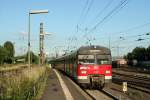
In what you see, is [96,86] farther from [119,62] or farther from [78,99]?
[119,62]

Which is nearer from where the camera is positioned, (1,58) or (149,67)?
(149,67)

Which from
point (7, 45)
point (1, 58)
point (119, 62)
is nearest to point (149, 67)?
point (119, 62)

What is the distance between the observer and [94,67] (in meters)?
25.5

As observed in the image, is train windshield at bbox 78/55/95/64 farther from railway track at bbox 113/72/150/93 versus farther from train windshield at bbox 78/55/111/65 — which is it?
railway track at bbox 113/72/150/93

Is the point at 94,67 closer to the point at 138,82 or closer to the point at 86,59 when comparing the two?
the point at 86,59

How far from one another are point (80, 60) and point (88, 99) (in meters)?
6.46

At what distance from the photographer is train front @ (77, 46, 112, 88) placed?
25.5m

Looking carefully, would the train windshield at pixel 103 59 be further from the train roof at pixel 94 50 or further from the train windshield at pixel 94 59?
the train roof at pixel 94 50

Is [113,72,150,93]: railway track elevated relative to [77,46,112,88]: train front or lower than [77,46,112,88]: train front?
lower

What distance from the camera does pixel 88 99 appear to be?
65.3ft

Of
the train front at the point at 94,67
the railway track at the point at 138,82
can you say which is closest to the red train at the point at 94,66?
the train front at the point at 94,67

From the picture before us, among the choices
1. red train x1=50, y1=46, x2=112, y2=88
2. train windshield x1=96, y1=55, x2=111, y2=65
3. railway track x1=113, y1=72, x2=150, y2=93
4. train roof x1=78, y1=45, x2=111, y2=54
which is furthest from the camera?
railway track x1=113, y1=72, x2=150, y2=93

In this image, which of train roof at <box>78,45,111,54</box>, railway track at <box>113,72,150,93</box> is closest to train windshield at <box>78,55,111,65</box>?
train roof at <box>78,45,111,54</box>

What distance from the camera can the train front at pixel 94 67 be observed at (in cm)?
2545
